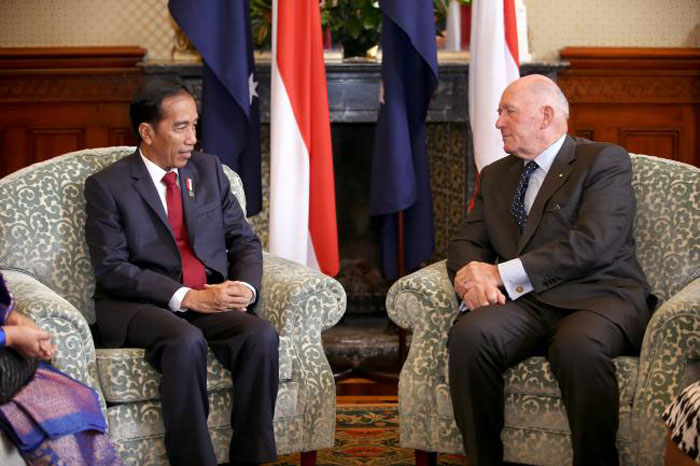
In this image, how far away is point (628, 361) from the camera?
127 inches

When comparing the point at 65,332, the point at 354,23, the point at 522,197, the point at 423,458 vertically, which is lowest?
the point at 423,458

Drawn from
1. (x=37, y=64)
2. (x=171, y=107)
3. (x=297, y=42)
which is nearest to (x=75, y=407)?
(x=171, y=107)

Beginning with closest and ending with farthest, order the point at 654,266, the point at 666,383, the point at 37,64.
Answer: the point at 666,383 → the point at 654,266 → the point at 37,64

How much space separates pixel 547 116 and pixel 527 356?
883mm

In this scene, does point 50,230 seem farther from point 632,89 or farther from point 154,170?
point 632,89

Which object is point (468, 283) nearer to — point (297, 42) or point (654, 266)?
point (654, 266)

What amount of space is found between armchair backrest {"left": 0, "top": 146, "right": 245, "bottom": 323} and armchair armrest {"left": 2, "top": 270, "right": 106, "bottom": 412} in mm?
422

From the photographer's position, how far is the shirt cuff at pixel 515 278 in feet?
11.4

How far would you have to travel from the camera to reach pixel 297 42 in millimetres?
4738

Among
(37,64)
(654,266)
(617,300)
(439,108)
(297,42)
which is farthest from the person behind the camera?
(37,64)

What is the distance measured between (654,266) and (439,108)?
185 centimetres

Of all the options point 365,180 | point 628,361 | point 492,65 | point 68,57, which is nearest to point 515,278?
point 628,361

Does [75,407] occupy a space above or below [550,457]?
above

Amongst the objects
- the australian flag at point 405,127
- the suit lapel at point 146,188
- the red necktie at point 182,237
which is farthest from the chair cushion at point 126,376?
the australian flag at point 405,127
